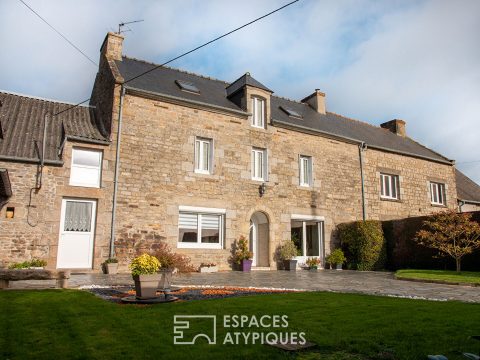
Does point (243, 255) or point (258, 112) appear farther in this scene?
point (258, 112)

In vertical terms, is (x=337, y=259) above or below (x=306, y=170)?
below

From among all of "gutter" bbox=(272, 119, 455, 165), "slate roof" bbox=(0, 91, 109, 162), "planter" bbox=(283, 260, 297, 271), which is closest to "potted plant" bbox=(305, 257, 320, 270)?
"planter" bbox=(283, 260, 297, 271)

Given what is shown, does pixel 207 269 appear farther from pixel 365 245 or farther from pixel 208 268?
pixel 365 245

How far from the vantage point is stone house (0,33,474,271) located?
12.7m

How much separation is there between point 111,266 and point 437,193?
18551 millimetres

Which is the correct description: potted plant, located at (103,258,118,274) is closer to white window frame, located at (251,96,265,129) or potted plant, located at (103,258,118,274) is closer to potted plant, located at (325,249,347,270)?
white window frame, located at (251,96,265,129)

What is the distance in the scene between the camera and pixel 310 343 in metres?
4.13

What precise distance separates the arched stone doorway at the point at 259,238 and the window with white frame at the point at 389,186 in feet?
24.2

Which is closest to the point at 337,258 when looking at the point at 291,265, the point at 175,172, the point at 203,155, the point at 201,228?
the point at 291,265

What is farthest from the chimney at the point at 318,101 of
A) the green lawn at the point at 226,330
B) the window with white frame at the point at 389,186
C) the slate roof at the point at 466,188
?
the green lawn at the point at 226,330

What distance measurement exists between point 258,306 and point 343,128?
54.5 feet

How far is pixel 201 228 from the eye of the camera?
15.2 m

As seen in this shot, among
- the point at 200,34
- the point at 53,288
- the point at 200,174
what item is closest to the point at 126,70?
the point at 200,174

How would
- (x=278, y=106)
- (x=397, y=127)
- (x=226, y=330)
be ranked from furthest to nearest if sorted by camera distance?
1. (x=397, y=127)
2. (x=278, y=106)
3. (x=226, y=330)
